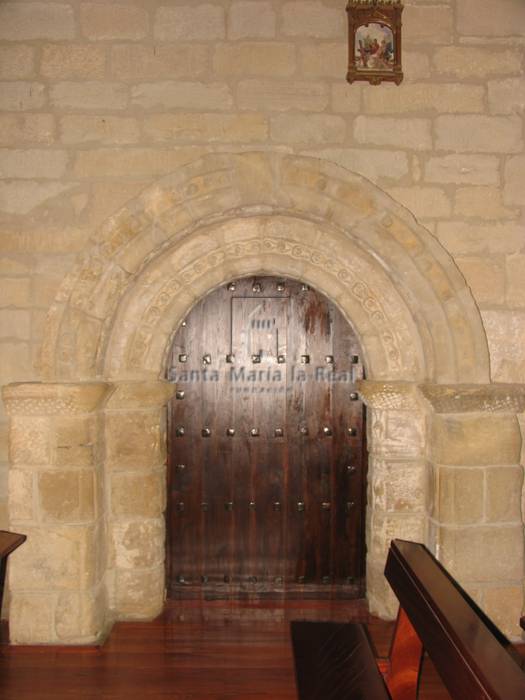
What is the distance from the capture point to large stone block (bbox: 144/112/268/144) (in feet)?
9.36

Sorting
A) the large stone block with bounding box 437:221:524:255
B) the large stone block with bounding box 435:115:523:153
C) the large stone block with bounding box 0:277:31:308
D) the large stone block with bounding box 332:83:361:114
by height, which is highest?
the large stone block with bounding box 332:83:361:114

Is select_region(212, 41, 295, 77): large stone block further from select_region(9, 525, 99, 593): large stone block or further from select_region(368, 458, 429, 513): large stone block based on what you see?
select_region(9, 525, 99, 593): large stone block

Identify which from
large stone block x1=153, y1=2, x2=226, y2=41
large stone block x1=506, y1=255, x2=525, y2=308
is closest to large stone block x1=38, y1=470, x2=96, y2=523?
large stone block x1=153, y1=2, x2=226, y2=41

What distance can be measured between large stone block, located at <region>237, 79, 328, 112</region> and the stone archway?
0.26 metres

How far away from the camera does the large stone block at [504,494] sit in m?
2.85

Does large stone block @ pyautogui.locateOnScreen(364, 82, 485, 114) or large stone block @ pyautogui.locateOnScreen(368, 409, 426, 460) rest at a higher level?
large stone block @ pyautogui.locateOnScreen(364, 82, 485, 114)

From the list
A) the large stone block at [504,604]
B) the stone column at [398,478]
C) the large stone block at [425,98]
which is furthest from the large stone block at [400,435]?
the large stone block at [425,98]

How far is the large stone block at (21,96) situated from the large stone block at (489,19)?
208cm

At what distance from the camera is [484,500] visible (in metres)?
2.85

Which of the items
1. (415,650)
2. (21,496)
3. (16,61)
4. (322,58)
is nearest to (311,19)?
(322,58)

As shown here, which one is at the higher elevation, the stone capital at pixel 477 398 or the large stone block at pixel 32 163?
the large stone block at pixel 32 163

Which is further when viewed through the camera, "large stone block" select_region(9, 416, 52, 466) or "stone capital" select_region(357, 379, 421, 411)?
"stone capital" select_region(357, 379, 421, 411)

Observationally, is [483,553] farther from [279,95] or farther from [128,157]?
[128,157]

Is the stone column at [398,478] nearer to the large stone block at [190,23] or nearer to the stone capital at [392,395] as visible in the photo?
the stone capital at [392,395]
